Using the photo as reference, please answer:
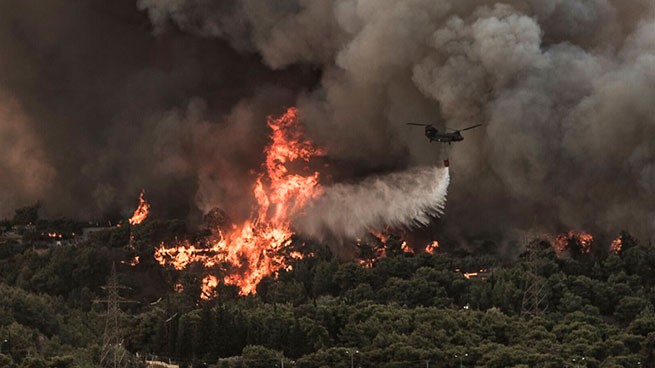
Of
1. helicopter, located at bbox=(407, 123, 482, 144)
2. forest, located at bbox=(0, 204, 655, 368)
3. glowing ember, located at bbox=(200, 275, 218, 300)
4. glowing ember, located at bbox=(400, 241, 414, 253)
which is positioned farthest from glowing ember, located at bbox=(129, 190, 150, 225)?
helicopter, located at bbox=(407, 123, 482, 144)

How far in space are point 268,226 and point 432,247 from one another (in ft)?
26.4

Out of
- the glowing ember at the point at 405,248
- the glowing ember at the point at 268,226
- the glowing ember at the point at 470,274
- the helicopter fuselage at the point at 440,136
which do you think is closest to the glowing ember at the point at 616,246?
the glowing ember at the point at 470,274

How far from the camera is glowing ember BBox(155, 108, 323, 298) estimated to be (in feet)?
282

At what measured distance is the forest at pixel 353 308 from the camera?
68.3m

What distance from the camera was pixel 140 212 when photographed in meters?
93.9

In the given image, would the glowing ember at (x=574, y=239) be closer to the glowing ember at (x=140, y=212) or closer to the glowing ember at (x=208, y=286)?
the glowing ember at (x=208, y=286)

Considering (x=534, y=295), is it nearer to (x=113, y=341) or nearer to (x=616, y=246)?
Answer: (x=616, y=246)

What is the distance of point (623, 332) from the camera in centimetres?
7106

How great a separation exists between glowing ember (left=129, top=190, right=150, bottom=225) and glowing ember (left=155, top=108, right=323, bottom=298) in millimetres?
4301

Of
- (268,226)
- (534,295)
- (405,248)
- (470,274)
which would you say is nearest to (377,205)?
(405,248)

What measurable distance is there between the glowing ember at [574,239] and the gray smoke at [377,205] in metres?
5.62

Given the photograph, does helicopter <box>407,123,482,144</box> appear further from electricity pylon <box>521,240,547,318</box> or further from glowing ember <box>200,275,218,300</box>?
glowing ember <box>200,275,218,300</box>

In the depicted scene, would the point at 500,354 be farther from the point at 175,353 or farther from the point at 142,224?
the point at 142,224

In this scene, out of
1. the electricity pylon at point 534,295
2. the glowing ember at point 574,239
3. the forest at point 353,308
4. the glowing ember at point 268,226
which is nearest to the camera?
the forest at point 353,308
